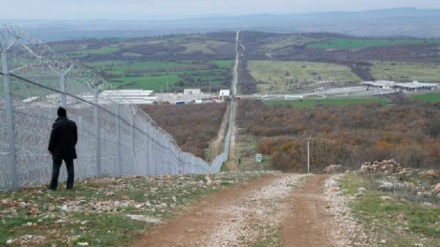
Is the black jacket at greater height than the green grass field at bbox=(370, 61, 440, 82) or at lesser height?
greater

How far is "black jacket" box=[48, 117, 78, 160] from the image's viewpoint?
34.7 feet

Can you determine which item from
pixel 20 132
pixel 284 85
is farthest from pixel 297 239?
pixel 284 85

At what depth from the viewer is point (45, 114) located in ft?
Result: 38.3

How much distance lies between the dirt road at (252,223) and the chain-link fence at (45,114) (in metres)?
2.96

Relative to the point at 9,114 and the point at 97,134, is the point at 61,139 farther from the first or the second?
the point at 97,134

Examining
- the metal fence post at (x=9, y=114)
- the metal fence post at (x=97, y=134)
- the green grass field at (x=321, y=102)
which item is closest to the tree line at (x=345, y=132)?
the green grass field at (x=321, y=102)

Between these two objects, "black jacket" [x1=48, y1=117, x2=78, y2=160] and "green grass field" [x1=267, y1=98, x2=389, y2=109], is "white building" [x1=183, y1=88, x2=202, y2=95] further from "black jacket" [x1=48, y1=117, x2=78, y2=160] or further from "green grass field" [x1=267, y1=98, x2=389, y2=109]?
"black jacket" [x1=48, y1=117, x2=78, y2=160]

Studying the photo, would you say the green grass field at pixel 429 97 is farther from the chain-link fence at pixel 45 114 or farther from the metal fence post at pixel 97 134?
the metal fence post at pixel 97 134

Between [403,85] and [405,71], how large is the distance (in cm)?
2178

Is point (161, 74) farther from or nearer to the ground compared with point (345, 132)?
farther from the ground

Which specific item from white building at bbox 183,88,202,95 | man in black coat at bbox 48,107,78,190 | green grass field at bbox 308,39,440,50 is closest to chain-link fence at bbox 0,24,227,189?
man in black coat at bbox 48,107,78,190

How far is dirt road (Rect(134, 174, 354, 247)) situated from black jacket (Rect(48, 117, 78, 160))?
7.92 ft

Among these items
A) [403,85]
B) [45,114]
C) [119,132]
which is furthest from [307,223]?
[403,85]

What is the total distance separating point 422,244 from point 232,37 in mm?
172668
